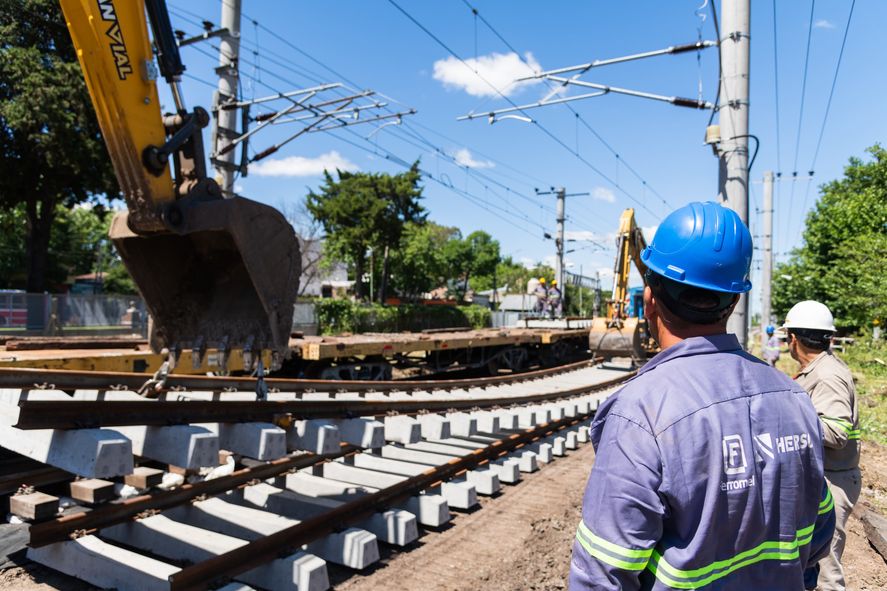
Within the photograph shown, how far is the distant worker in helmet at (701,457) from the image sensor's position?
4.88 ft

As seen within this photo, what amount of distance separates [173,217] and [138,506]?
2.05 m

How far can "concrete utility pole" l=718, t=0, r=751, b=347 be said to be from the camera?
7.15 metres

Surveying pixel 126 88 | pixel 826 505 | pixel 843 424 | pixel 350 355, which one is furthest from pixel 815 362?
pixel 350 355

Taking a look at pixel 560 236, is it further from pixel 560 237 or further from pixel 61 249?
pixel 61 249

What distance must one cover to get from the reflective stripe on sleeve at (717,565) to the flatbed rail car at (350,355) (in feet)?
11.9

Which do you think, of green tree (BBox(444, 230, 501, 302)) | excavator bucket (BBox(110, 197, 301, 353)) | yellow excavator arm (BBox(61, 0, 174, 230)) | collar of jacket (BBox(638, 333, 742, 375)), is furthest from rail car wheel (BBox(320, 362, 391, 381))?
green tree (BBox(444, 230, 501, 302))

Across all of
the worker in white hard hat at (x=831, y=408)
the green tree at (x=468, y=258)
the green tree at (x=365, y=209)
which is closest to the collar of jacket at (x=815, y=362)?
the worker in white hard hat at (x=831, y=408)

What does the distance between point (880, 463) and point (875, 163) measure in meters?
33.2

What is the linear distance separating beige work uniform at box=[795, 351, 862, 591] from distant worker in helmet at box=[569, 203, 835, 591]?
6.21ft

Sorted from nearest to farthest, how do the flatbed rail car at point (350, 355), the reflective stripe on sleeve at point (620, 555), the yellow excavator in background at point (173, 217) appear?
the reflective stripe on sleeve at point (620, 555), the yellow excavator in background at point (173, 217), the flatbed rail car at point (350, 355)

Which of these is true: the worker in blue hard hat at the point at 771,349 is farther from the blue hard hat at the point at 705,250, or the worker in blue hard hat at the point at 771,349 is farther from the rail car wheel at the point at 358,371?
the blue hard hat at the point at 705,250

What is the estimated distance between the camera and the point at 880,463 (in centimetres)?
795

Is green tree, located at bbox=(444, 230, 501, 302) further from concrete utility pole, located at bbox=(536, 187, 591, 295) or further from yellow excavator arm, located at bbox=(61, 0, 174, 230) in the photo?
yellow excavator arm, located at bbox=(61, 0, 174, 230)

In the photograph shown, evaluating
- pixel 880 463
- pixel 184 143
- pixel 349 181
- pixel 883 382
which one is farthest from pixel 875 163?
pixel 184 143
